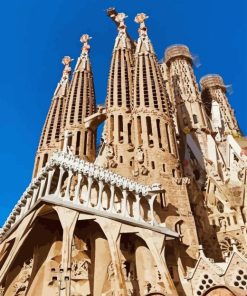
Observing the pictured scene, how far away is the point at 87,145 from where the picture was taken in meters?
27.0

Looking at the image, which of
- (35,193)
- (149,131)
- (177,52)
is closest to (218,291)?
(35,193)

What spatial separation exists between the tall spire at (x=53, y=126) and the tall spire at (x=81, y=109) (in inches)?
45.4

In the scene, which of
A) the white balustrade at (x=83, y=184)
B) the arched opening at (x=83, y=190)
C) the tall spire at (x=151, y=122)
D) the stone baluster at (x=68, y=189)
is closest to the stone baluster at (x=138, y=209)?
the white balustrade at (x=83, y=184)

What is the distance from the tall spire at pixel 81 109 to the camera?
87.6 feet

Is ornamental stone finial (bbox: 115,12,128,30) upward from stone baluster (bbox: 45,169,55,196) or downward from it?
upward

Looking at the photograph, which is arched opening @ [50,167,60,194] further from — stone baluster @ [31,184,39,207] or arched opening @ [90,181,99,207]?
arched opening @ [90,181,99,207]

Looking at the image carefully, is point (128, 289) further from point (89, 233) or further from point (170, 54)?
point (170, 54)

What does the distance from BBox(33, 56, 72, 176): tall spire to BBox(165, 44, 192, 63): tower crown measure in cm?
1053

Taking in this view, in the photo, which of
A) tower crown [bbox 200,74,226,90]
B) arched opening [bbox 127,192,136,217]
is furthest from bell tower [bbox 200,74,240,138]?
arched opening [bbox 127,192,136,217]

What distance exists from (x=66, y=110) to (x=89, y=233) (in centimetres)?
1495

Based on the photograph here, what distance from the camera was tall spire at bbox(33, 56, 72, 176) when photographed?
2714 cm

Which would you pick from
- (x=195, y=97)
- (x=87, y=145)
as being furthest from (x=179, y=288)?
(x=195, y=97)

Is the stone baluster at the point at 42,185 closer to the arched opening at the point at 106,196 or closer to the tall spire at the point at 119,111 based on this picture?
the arched opening at the point at 106,196

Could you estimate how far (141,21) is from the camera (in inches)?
1241
